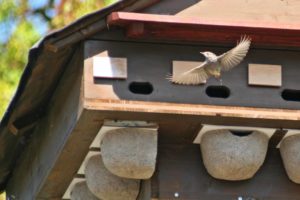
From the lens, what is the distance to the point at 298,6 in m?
8.45

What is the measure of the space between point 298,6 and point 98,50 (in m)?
1.01

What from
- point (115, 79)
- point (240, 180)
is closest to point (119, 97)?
point (115, 79)

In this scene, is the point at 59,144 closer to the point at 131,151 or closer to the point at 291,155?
the point at 131,151

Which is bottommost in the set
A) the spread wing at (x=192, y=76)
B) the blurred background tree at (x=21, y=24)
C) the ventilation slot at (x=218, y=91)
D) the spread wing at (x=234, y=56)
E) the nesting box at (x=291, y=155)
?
the blurred background tree at (x=21, y=24)

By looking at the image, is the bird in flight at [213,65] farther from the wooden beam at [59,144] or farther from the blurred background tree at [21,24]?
the blurred background tree at [21,24]

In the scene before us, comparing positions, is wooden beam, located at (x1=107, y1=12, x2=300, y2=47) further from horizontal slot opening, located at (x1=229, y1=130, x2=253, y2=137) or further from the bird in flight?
horizontal slot opening, located at (x1=229, y1=130, x2=253, y2=137)

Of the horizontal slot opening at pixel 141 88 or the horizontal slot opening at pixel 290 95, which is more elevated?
the horizontal slot opening at pixel 141 88

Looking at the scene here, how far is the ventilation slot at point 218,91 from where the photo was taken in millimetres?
8273

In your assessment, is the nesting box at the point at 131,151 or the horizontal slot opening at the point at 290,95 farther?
the horizontal slot opening at the point at 290,95

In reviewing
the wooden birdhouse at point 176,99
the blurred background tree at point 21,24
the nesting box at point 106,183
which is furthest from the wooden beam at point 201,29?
the blurred background tree at point 21,24

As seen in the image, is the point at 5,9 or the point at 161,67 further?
the point at 5,9

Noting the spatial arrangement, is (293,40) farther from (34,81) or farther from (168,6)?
(34,81)

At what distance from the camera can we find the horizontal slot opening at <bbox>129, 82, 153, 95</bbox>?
8.19m

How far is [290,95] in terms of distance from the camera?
330 inches
